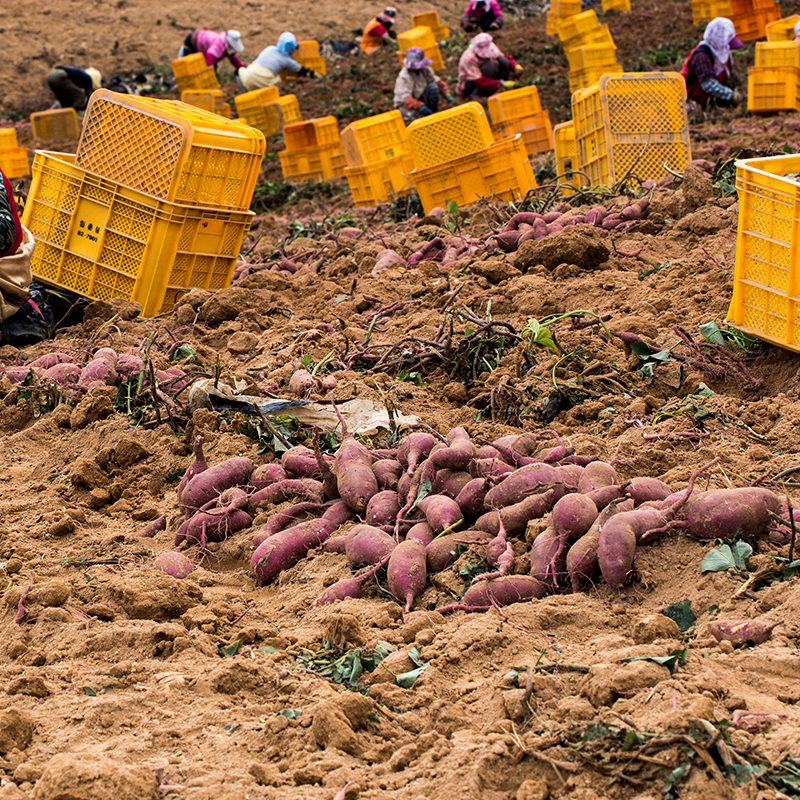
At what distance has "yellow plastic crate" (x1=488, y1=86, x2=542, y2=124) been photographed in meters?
10.7

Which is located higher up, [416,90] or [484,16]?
[484,16]

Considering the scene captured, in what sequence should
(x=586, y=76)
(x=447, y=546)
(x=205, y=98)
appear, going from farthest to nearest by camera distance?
(x=205, y=98), (x=586, y=76), (x=447, y=546)

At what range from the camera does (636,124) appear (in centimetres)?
743

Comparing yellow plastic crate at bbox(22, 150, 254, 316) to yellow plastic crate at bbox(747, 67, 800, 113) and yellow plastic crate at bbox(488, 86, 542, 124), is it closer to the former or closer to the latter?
yellow plastic crate at bbox(488, 86, 542, 124)

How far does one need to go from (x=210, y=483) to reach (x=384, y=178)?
694cm

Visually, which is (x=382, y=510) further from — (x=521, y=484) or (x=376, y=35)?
(x=376, y=35)

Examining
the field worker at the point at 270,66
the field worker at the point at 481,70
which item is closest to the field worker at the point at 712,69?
the field worker at the point at 481,70

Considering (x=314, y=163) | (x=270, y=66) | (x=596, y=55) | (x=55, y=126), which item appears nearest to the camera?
(x=314, y=163)

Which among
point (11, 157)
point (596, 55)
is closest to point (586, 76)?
point (596, 55)

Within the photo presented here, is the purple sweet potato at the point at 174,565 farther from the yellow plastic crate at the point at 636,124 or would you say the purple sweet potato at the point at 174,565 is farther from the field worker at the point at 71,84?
the field worker at the point at 71,84

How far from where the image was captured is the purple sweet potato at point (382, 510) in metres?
3.09

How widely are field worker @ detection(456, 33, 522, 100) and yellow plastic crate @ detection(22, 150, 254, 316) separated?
907 centimetres

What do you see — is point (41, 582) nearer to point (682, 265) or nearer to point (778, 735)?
point (778, 735)

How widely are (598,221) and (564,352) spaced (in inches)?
Result: 95.9
